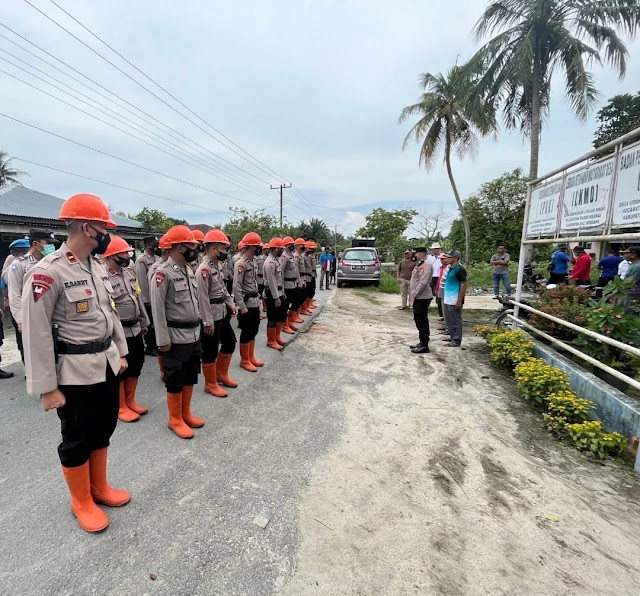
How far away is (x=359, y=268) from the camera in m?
14.9

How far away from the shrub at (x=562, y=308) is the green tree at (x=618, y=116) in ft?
78.6

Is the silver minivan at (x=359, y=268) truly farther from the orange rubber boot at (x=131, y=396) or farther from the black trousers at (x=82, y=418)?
the black trousers at (x=82, y=418)

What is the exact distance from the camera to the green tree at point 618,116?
2253 centimetres

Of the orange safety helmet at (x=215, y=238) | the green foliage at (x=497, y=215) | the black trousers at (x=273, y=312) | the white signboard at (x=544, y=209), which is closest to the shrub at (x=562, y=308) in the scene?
the white signboard at (x=544, y=209)

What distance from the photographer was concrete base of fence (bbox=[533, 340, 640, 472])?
302 cm

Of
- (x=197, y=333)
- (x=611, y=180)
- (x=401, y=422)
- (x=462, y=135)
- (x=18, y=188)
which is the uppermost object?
(x=462, y=135)

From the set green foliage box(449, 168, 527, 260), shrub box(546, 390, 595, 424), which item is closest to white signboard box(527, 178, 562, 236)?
shrub box(546, 390, 595, 424)

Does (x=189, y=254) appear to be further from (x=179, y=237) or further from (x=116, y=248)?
(x=116, y=248)

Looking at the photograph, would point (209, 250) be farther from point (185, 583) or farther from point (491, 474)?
point (491, 474)

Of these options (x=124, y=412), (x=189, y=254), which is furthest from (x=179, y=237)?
(x=124, y=412)

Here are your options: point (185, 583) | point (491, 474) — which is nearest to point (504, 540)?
point (491, 474)

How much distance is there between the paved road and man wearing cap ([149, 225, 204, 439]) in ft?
1.36

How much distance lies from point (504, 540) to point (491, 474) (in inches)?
27.5

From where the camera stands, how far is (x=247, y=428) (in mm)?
3410
